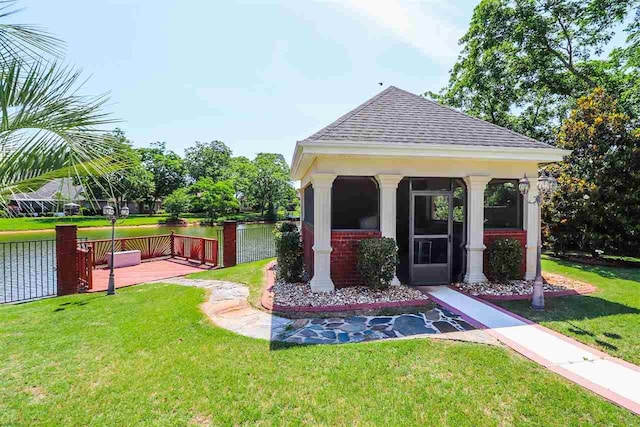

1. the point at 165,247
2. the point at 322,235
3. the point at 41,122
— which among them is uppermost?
the point at 41,122

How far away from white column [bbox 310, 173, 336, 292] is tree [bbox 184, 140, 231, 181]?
152ft

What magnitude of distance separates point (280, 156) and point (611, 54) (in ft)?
145

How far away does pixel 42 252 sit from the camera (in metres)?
14.2

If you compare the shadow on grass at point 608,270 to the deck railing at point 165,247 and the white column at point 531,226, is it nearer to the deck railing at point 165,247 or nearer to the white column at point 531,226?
the white column at point 531,226

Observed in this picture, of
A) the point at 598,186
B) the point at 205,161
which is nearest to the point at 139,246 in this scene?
the point at 598,186

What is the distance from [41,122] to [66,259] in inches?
261

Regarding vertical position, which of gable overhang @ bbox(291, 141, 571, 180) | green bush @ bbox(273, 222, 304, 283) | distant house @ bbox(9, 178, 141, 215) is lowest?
green bush @ bbox(273, 222, 304, 283)

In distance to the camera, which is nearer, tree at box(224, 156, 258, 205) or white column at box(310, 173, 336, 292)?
white column at box(310, 173, 336, 292)

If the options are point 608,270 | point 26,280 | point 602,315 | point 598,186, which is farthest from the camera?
point 26,280

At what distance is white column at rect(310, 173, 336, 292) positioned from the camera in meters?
6.18

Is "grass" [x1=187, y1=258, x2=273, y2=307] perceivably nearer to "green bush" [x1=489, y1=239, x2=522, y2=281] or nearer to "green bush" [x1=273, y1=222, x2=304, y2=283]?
"green bush" [x1=273, y1=222, x2=304, y2=283]

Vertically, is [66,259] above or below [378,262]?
below

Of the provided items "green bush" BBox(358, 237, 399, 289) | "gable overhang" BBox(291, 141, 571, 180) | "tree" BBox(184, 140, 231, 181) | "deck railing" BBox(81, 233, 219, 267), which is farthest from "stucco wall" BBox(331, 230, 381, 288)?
"tree" BBox(184, 140, 231, 181)

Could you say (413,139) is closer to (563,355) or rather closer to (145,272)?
(563,355)
